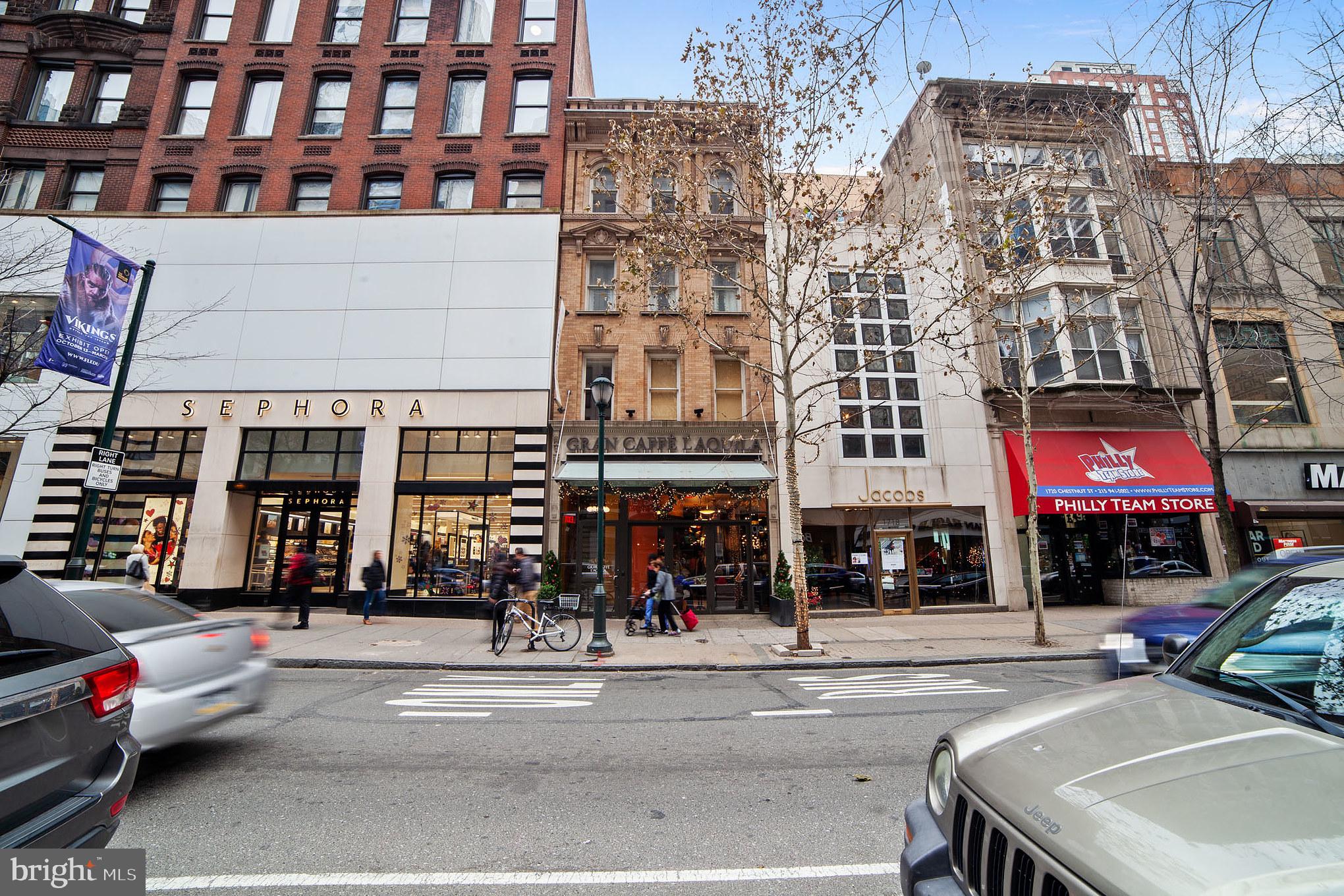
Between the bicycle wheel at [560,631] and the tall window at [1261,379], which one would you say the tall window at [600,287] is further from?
the tall window at [1261,379]

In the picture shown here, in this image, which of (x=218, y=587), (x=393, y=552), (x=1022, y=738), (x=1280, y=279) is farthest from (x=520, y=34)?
(x=1280, y=279)

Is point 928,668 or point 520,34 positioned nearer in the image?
point 928,668

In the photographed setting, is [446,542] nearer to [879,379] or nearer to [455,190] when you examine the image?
[455,190]

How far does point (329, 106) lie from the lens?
67.9 feet

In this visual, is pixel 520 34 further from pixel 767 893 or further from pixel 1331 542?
pixel 1331 542

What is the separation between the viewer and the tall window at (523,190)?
64.8ft

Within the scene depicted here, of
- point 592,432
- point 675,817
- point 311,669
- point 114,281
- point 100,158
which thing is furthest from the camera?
point 100,158

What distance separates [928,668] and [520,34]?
81.5ft

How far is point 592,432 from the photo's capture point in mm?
17406

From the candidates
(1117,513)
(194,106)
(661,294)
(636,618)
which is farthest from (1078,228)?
(194,106)

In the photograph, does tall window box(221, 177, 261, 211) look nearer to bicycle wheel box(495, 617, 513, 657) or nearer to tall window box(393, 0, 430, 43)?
tall window box(393, 0, 430, 43)

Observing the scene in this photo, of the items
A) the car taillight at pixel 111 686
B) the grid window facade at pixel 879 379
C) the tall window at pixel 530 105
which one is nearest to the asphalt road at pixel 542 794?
the car taillight at pixel 111 686

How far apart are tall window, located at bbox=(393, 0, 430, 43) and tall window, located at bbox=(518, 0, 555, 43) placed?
370 centimetres

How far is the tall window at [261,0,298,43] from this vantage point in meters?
21.2
